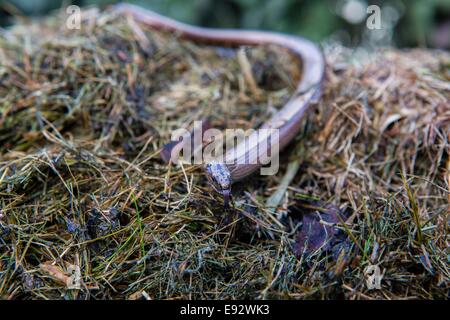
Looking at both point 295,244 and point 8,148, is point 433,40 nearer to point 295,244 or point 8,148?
point 295,244

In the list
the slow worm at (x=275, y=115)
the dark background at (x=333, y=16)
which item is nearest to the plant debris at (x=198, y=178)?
the slow worm at (x=275, y=115)

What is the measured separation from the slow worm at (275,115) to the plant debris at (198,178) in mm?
85

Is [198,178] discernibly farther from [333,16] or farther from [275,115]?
[333,16]

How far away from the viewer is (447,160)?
1792 millimetres

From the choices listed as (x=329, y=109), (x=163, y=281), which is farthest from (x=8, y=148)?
(x=329, y=109)

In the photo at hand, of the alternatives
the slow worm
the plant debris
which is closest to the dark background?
the slow worm

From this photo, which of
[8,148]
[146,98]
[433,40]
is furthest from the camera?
[433,40]

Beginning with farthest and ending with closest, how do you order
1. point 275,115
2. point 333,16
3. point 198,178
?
point 333,16
point 275,115
point 198,178

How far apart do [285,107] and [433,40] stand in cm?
298

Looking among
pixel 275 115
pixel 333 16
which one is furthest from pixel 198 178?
pixel 333 16

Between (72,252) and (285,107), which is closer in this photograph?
(72,252)

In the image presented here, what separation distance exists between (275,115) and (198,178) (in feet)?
1.60

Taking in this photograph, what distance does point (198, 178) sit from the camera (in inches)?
67.4

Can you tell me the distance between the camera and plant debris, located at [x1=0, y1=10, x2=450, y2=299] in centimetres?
142
